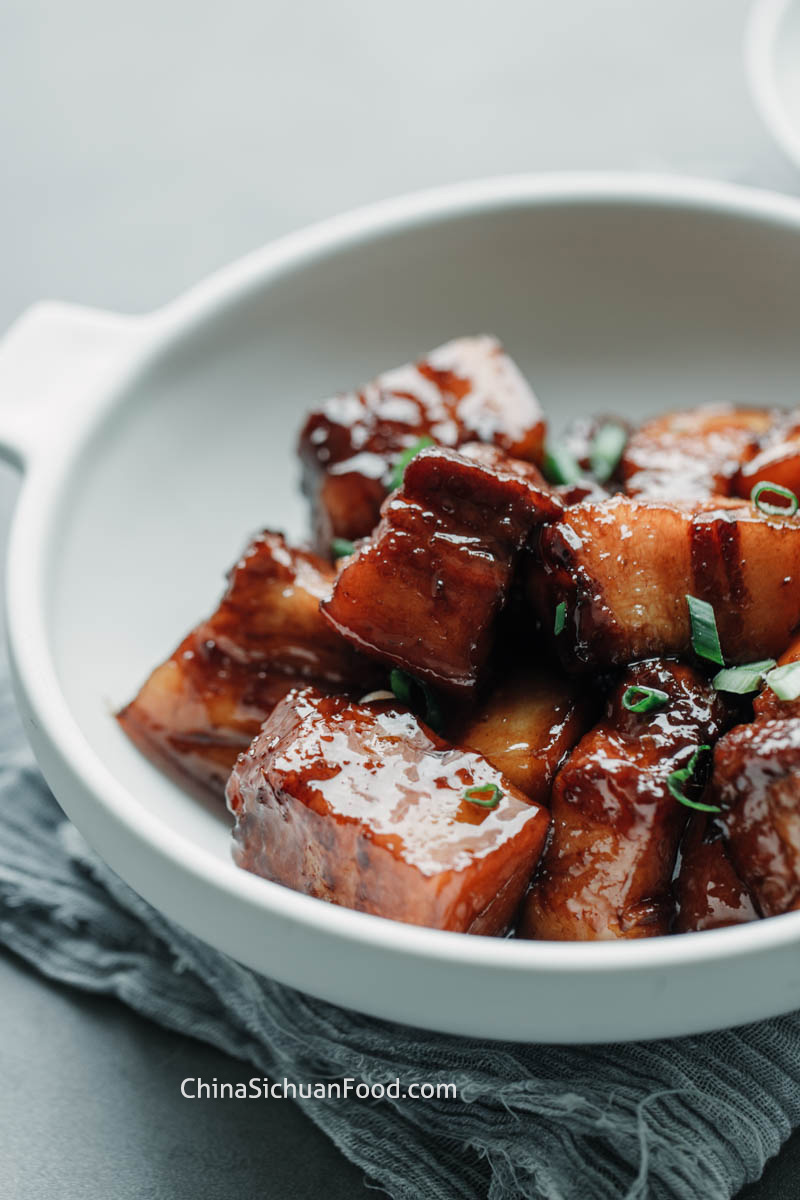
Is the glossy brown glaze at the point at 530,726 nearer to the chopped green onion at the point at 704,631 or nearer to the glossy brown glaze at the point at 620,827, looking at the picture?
the glossy brown glaze at the point at 620,827

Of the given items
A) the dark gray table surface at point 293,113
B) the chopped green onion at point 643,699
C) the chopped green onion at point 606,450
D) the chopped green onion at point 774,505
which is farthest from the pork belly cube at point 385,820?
the dark gray table surface at point 293,113

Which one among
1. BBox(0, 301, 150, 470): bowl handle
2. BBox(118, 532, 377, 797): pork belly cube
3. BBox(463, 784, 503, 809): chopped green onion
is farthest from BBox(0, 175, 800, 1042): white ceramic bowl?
BBox(463, 784, 503, 809): chopped green onion

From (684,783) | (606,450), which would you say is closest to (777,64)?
(606,450)

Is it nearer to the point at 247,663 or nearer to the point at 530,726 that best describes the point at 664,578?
the point at 530,726

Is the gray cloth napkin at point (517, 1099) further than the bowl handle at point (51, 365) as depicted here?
No

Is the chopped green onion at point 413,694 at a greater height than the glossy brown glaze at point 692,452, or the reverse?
the glossy brown glaze at point 692,452

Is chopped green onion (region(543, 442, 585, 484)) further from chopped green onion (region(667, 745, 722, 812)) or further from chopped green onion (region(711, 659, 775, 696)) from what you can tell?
chopped green onion (region(667, 745, 722, 812))
